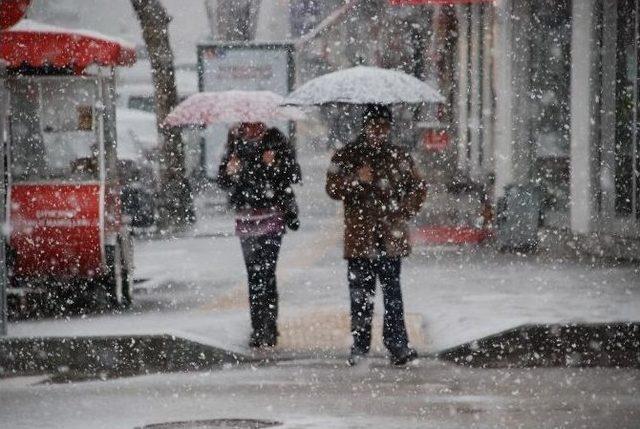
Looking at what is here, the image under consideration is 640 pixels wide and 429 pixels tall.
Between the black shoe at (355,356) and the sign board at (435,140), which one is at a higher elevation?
the sign board at (435,140)

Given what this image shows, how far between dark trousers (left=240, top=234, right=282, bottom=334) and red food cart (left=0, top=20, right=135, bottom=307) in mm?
2343

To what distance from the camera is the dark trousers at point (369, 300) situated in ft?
38.9

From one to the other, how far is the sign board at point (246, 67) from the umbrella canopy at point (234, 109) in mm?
17082

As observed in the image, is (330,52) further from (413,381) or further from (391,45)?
(413,381)

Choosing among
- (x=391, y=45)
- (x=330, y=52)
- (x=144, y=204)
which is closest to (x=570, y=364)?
(x=144, y=204)

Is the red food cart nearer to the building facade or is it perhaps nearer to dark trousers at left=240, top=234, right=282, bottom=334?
dark trousers at left=240, top=234, right=282, bottom=334

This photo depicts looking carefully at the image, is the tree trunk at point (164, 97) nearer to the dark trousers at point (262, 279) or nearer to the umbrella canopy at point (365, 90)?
the dark trousers at point (262, 279)

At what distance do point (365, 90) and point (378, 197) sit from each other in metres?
0.84

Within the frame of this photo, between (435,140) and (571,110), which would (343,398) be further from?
(435,140)

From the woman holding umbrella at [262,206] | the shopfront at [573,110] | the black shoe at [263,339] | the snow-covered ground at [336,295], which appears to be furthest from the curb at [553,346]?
the shopfront at [573,110]

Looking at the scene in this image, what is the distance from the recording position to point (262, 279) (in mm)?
12867

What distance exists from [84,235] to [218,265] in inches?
184

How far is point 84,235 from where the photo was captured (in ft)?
48.2

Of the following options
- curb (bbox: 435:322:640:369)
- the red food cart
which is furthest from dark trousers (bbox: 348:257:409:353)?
the red food cart
